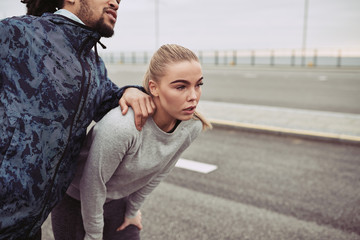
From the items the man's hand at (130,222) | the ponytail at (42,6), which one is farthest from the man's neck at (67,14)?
the man's hand at (130,222)

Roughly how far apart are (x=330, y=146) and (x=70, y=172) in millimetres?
5492

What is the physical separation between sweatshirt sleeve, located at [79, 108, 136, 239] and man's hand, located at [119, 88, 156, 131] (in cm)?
4

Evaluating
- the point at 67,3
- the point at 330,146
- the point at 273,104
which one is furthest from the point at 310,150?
the point at 67,3

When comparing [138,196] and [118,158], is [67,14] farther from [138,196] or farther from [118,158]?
[138,196]

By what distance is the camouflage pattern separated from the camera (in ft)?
4.05

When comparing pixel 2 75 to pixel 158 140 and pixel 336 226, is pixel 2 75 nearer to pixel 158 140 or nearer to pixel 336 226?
pixel 158 140

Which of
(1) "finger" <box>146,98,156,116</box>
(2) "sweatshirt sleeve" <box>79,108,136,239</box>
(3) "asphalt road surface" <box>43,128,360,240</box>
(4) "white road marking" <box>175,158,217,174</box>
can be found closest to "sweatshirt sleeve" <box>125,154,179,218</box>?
(2) "sweatshirt sleeve" <box>79,108,136,239</box>

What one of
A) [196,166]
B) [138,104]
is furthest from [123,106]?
[196,166]

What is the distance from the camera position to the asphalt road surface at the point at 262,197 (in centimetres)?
329

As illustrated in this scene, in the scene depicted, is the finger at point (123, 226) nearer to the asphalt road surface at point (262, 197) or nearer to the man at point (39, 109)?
the man at point (39, 109)

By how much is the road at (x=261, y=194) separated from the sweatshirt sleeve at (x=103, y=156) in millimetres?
1646

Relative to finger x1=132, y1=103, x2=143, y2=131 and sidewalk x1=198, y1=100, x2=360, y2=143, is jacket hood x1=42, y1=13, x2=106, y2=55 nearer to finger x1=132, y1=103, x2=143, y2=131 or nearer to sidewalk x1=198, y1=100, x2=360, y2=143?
finger x1=132, y1=103, x2=143, y2=131

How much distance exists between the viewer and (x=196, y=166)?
504cm

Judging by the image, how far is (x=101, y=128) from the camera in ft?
5.23
